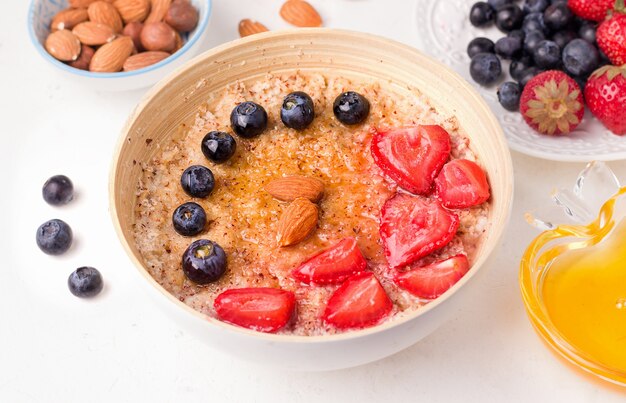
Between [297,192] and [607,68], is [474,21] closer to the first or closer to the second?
[607,68]

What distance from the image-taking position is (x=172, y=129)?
153cm

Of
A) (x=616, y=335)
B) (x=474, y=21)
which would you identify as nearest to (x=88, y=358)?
(x=616, y=335)

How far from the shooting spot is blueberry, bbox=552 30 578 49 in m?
1.85

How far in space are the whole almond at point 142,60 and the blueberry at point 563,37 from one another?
36.5 inches

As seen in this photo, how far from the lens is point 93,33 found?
6.16 feet

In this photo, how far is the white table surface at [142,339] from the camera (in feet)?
4.75

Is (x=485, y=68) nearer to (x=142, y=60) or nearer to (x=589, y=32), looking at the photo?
(x=589, y=32)

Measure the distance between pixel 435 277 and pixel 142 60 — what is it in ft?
3.07

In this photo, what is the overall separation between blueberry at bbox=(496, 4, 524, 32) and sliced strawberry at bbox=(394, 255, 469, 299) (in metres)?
0.85

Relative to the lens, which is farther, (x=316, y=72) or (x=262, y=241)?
(x=316, y=72)

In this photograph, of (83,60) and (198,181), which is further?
(83,60)

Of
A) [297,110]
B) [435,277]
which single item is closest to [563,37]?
[297,110]

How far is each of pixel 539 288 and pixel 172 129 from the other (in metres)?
0.76

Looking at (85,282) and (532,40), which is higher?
(532,40)
